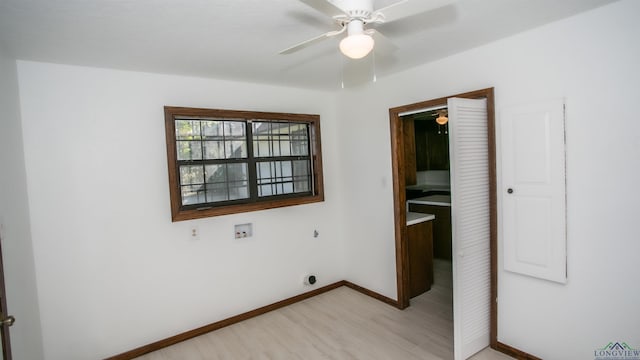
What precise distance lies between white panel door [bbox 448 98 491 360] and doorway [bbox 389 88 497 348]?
0.10ft

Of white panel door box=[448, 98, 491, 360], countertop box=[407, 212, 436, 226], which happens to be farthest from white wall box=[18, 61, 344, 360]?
white panel door box=[448, 98, 491, 360]

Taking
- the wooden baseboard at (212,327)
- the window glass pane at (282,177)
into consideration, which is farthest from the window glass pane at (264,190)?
the wooden baseboard at (212,327)

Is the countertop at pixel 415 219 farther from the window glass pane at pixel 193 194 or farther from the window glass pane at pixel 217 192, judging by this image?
the window glass pane at pixel 193 194

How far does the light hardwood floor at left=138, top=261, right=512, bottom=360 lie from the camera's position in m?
2.64

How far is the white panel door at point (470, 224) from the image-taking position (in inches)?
92.6

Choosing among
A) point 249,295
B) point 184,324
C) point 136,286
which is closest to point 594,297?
point 249,295

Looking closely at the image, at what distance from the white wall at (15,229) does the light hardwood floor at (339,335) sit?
968 millimetres

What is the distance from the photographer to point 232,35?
80.8 inches

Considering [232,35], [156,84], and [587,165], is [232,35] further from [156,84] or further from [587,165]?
[587,165]

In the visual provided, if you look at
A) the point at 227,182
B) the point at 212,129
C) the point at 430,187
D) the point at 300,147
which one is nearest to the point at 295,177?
the point at 300,147

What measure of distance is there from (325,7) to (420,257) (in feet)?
10.1

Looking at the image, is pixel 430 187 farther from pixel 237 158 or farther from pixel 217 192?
pixel 217 192

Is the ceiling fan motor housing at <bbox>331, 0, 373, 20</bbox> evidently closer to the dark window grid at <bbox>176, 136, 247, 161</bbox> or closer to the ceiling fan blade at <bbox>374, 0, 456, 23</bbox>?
the ceiling fan blade at <bbox>374, 0, 456, 23</bbox>

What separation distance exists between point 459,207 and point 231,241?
2215 mm
